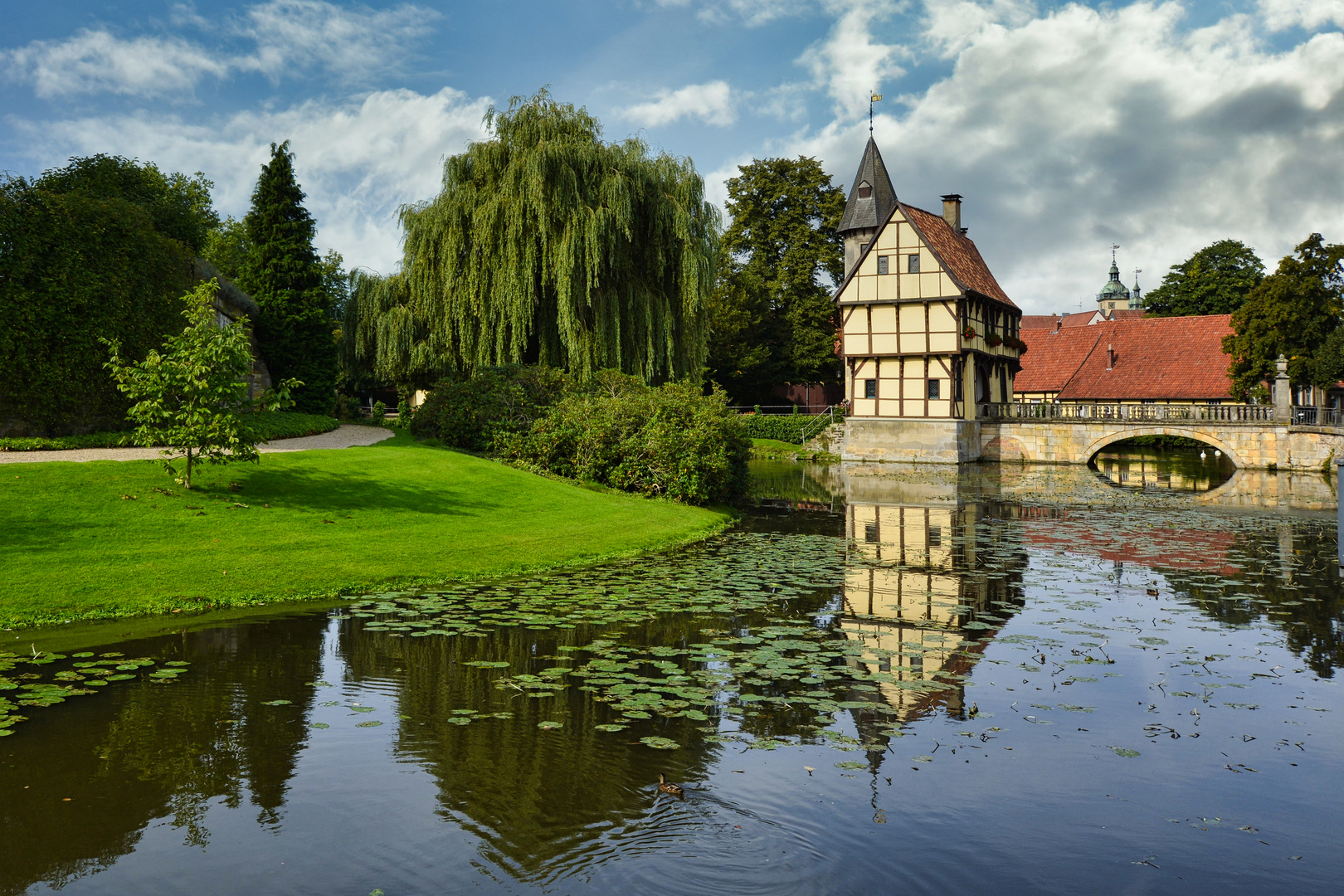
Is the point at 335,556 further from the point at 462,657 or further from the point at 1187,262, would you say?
the point at 1187,262

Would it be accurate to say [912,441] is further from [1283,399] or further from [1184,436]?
[1283,399]

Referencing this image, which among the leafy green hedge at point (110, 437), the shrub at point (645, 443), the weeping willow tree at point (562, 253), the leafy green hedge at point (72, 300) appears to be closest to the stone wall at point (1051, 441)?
the weeping willow tree at point (562, 253)

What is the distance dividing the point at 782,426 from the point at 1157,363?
2021 cm

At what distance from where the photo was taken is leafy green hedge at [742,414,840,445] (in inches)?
1957

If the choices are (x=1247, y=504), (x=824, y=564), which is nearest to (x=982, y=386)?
(x=1247, y=504)

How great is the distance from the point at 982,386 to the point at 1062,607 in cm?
3334

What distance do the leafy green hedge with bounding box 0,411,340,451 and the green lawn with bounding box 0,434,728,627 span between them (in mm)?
1652

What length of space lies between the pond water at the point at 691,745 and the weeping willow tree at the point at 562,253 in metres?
15.8

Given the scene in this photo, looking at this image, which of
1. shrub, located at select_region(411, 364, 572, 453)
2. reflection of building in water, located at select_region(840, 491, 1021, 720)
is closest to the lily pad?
reflection of building in water, located at select_region(840, 491, 1021, 720)

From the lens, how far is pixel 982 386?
42344 millimetres

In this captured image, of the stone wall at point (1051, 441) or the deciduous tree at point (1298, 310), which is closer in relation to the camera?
the stone wall at point (1051, 441)

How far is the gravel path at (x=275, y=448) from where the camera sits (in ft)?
54.9

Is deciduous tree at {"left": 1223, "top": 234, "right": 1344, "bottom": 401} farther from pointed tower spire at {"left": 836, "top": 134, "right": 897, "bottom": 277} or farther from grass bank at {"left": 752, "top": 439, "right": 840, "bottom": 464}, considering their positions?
grass bank at {"left": 752, "top": 439, "right": 840, "bottom": 464}

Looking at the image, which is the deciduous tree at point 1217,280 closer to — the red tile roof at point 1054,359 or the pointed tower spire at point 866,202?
the red tile roof at point 1054,359
